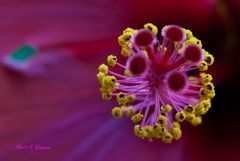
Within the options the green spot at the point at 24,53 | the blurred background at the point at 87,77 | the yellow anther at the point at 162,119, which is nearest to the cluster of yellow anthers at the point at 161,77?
the yellow anther at the point at 162,119

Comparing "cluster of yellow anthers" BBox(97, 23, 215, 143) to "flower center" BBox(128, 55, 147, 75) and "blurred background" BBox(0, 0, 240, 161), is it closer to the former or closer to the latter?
"flower center" BBox(128, 55, 147, 75)

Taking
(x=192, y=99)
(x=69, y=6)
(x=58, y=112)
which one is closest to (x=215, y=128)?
(x=192, y=99)

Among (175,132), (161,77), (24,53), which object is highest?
(24,53)

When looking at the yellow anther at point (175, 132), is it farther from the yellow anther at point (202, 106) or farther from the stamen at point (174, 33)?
the stamen at point (174, 33)

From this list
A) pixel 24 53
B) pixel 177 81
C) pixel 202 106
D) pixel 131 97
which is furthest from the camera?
pixel 24 53

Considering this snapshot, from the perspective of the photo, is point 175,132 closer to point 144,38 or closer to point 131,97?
point 131,97

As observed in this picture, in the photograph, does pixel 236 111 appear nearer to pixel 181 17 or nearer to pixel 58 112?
pixel 181 17

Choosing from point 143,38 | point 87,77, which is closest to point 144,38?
point 143,38
